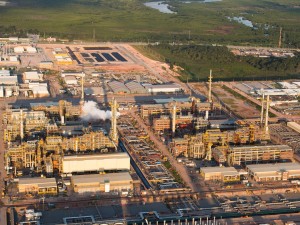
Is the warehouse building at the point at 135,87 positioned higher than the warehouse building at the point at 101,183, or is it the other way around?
the warehouse building at the point at 135,87

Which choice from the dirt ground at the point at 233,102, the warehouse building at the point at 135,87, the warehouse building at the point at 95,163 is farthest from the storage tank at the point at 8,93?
the warehouse building at the point at 95,163

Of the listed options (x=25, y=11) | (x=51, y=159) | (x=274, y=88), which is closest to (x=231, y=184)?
(x=51, y=159)

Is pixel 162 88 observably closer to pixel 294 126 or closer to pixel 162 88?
pixel 162 88

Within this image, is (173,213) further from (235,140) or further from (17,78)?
(17,78)

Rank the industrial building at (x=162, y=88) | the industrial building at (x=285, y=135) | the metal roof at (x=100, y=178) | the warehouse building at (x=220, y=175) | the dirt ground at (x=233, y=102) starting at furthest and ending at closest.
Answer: the industrial building at (x=162, y=88) → the dirt ground at (x=233, y=102) → the industrial building at (x=285, y=135) → the warehouse building at (x=220, y=175) → the metal roof at (x=100, y=178)

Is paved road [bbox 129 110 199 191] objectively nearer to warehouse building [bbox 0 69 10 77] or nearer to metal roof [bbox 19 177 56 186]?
metal roof [bbox 19 177 56 186]

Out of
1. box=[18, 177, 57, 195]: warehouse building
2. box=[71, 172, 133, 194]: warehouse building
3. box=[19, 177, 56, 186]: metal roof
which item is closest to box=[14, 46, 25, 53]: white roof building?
box=[19, 177, 56, 186]: metal roof

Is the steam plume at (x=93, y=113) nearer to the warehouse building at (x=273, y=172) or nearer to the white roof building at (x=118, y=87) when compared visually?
the white roof building at (x=118, y=87)
